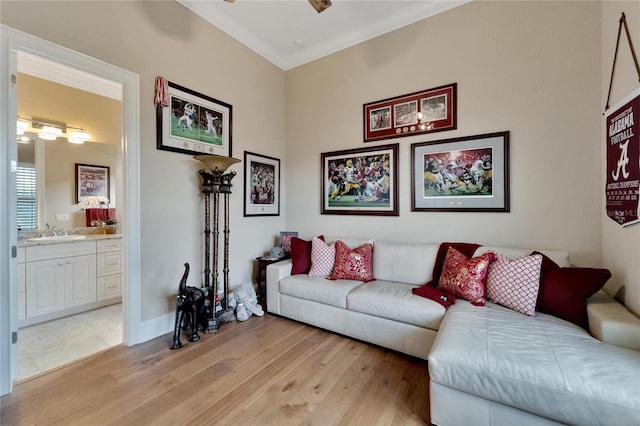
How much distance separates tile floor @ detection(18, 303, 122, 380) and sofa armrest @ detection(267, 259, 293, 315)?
4.71 feet

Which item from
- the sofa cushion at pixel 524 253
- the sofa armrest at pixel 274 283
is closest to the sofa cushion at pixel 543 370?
the sofa cushion at pixel 524 253

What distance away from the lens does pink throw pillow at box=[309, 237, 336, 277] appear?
2918mm

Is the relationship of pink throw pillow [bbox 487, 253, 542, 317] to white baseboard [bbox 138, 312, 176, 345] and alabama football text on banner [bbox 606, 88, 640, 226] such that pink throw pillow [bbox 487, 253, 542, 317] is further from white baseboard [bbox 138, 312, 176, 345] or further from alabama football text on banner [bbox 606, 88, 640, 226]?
white baseboard [bbox 138, 312, 176, 345]

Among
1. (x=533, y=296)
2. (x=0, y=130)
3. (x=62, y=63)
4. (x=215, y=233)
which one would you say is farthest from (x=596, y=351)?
(x=62, y=63)

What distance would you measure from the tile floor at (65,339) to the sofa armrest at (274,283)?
1.44 m

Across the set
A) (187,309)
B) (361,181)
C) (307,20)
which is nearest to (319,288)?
(187,309)

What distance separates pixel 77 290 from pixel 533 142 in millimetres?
5145

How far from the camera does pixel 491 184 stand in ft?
8.41

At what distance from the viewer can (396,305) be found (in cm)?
217

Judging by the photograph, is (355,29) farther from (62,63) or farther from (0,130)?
(0,130)

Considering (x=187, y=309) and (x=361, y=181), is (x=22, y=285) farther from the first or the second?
(x=361, y=181)

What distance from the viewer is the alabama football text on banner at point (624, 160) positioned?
1615mm

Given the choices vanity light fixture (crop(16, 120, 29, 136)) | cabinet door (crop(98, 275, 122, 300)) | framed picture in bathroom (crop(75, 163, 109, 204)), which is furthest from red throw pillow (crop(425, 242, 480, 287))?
vanity light fixture (crop(16, 120, 29, 136))

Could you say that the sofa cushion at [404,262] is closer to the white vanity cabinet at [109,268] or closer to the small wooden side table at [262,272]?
the small wooden side table at [262,272]
